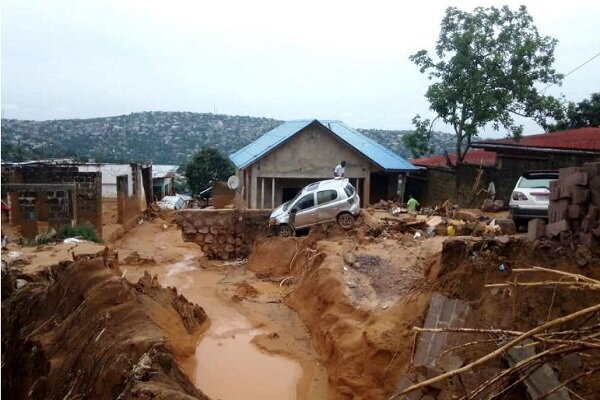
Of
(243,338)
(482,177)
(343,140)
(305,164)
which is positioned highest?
(343,140)

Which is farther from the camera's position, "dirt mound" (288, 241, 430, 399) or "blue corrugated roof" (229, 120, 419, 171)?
"blue corrugated roof" (229, 120, 419, 171)

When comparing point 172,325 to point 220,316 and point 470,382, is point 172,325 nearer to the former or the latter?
point 220,316

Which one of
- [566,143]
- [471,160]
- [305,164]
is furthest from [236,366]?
[471,160]

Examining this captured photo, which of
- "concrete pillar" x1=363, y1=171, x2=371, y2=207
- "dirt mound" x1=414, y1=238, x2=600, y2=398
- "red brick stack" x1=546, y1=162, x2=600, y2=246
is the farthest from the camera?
"concrete pillar" x1=363, y1=171, x2=371, y2=207

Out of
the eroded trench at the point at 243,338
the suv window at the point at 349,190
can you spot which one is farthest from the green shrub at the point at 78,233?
the suv window at the point at 349,190

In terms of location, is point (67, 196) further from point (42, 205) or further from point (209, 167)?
point (209, 167)

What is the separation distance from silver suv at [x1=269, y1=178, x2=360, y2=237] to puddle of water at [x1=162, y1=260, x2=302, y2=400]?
4292mm

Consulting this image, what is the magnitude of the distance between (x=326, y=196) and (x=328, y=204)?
10.7 inches

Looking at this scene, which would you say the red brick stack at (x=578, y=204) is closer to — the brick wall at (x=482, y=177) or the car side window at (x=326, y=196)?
the car side window at (x=326, y=196)

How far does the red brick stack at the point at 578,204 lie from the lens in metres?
7.53

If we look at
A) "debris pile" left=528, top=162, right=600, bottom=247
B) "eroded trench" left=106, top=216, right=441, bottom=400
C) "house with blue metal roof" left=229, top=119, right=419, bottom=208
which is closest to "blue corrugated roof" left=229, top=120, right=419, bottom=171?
"house with blue metal roof" left=229, top=119, right=419, bottom=208

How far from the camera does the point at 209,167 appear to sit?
3859cm

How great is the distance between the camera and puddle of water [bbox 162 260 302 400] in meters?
10.3

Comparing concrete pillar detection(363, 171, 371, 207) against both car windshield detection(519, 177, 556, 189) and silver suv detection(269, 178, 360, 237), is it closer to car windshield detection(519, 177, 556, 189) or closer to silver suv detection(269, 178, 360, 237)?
silver suv detection(269, 178, 360, 237)
